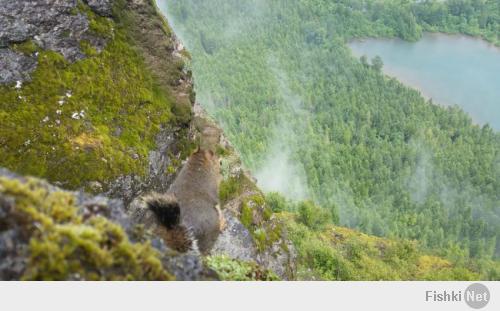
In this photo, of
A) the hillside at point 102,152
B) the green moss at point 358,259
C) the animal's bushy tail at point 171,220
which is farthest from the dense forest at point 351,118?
the animal's bushy tail at point 171,220

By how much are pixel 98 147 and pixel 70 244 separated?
685cm

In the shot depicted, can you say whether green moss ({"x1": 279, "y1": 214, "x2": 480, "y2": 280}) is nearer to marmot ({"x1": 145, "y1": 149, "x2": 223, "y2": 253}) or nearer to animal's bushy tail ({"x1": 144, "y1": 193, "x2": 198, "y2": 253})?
marmot ({"x1": 145, "y1": 149, "x2": 223, "y2": 253})

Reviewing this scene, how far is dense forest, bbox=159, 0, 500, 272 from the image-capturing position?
288 feet

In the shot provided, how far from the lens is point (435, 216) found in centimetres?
8750

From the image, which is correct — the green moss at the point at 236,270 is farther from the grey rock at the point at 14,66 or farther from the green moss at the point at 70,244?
the grey rock at the point at 14,66

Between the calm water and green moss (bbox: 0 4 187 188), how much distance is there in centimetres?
11550

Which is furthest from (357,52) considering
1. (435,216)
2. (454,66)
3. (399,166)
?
(435,216)

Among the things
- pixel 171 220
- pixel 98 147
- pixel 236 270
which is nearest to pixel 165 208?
pixel 171 220

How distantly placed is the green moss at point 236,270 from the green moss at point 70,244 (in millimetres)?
1612

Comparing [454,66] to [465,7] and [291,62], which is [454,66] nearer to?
[291,62]

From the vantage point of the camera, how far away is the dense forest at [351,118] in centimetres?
8769

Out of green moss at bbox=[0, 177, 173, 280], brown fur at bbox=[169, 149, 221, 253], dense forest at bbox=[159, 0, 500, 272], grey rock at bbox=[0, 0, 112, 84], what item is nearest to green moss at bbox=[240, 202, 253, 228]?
brown fur at bbox=[169, 149, 221, 253]

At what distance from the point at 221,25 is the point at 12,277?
167m

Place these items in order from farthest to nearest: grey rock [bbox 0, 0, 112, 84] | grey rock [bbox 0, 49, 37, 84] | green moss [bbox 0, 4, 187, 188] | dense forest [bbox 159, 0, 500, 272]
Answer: dense forest [bbox 159, 0, 500, 272]
grey rock [bbox 0, 0, 112, 84]
grey rock [bbox 0, 49, 37, 84]
green moss [bbox 0, 4, 187, 188]
